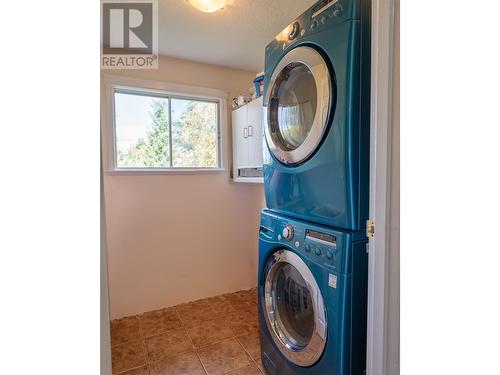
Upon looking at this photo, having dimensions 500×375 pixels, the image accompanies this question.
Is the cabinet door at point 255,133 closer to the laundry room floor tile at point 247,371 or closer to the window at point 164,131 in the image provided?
the window at point 164,131

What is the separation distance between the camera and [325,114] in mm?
1051

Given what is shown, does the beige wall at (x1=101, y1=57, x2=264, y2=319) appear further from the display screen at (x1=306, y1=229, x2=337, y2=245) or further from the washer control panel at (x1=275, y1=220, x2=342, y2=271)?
the display screen at (x1=306, y1=229, x2=337, y2=245)

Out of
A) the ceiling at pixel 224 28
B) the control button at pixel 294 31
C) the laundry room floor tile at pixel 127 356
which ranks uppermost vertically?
the ceiling at pixel 224 28

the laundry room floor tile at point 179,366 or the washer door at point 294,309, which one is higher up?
the washer door at point 294,309

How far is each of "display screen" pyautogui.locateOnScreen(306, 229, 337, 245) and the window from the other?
173 centimetres

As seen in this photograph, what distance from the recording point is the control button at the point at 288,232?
→ 1.26 m

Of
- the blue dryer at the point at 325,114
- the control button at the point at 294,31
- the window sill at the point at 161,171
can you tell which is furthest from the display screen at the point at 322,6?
the window sill at the point at 161,171

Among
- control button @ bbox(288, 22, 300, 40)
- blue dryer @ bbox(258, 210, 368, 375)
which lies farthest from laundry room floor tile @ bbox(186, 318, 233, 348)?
control button @ bbox(288, 22, 300, 40)
